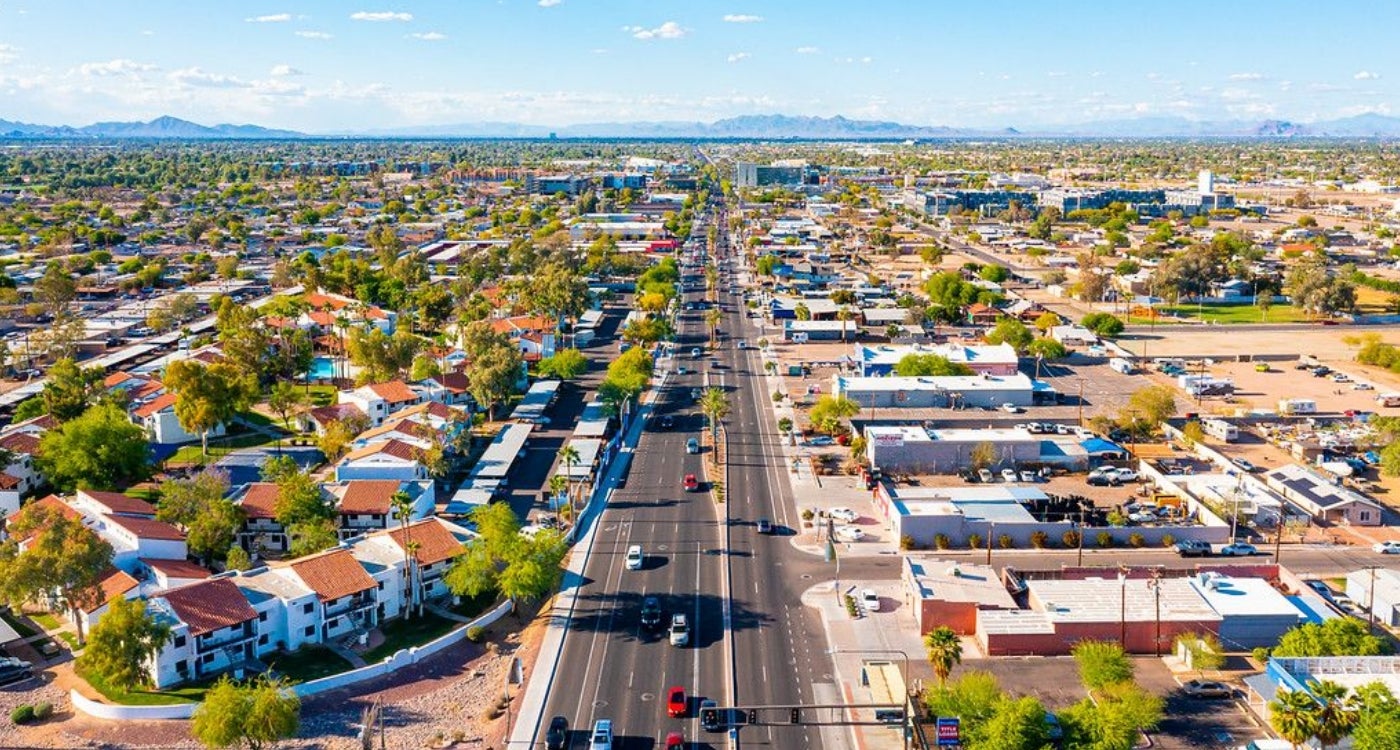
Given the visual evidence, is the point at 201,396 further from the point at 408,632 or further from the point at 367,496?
the point at 408,632

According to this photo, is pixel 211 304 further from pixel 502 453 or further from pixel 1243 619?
pixel 1243 619

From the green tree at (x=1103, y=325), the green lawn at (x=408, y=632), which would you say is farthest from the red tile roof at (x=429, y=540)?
the green tree at (x=1103, y=325)

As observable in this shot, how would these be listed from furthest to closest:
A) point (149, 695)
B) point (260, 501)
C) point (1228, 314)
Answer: point (1228, 314), point (260, 501), point (149, 695)

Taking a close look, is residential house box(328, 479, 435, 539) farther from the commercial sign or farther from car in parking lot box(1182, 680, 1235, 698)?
car in parking lot box(1182, 680, 1235, 698)

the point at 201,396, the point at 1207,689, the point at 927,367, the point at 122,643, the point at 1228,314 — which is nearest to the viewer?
the point at 122,643

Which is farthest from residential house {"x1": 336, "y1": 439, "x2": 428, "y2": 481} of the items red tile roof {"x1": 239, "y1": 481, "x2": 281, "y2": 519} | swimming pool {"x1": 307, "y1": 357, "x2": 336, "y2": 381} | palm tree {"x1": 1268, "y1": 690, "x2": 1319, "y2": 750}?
palm tree {"x1": 1268, "y1": 690, "x2": 1319, "y2": 750}

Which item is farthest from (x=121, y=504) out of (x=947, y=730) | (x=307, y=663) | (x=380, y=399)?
(x=947, y=730)
